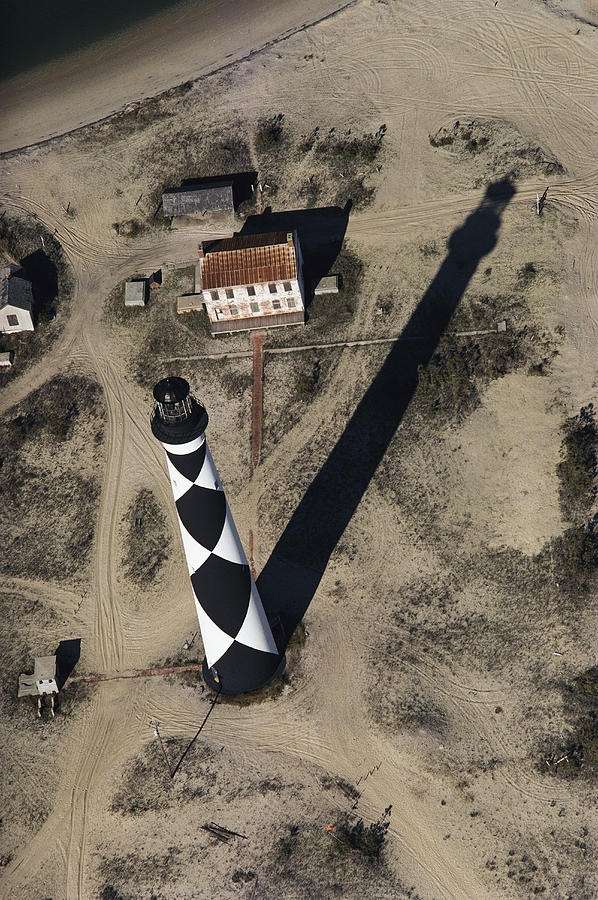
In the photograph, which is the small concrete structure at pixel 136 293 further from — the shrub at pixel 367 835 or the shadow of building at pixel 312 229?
the shrub at pixel 367 835

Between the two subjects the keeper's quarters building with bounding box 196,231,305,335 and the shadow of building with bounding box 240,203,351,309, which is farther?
the shadow of building with bounding box 240,203,351,309

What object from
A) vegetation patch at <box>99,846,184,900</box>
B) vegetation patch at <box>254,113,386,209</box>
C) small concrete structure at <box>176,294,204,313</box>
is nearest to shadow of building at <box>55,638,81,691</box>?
vegetation patch at <box>99,846,184,900</box>

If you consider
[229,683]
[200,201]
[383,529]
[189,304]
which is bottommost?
[229,683]

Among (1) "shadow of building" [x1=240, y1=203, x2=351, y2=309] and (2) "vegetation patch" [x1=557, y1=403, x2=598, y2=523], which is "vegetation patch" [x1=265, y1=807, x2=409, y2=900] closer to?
(2) "vegetation patch" [x1=557, y1=403, x2=598, y2=523]

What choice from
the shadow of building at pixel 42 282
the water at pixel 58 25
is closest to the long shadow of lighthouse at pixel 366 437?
the shadow of building at pixel 42 282

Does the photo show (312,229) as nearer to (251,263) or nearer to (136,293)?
(251,263)

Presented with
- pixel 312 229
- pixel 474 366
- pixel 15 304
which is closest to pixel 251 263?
pixel 312 229
